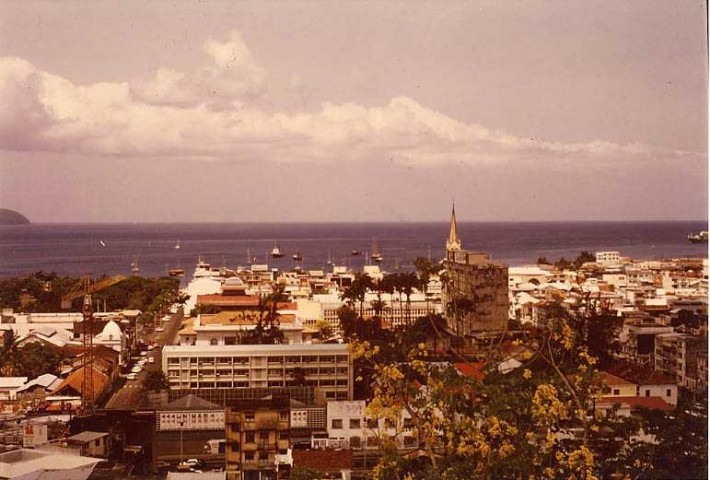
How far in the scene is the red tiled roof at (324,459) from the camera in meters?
3.86

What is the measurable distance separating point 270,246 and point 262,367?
18938mm

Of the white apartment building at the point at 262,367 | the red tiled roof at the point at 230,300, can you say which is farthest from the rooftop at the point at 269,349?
the red tiled roof at the point at 230,300

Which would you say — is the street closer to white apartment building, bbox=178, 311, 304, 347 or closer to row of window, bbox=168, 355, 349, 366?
white apartment building, bbox=178, 311, 304, 347

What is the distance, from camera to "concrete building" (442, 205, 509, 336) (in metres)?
7.81

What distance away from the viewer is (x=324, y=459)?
3.91m

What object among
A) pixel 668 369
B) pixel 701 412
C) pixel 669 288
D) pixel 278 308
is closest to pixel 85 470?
pixel 701 412

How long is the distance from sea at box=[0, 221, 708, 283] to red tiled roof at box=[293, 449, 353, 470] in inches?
251

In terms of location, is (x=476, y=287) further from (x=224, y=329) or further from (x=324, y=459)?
(x=324, y=459)

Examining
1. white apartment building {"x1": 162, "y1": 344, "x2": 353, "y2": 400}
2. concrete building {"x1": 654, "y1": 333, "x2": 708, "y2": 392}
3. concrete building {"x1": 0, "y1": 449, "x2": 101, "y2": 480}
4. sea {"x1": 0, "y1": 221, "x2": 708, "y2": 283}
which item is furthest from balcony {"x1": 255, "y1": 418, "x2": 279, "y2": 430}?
sea {"x1": 0, "y1": 221, "x2": 708, "y2": 283}

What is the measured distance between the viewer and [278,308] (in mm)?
8664

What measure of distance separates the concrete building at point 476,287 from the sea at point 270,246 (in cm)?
197

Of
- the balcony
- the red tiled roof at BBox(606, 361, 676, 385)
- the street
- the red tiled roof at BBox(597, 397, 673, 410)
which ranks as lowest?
the street

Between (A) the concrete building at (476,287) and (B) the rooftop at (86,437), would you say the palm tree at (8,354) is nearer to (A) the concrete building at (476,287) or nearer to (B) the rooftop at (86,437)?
(B) the rooftop at (86,437)

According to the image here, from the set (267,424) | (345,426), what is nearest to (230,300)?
(345,426)
